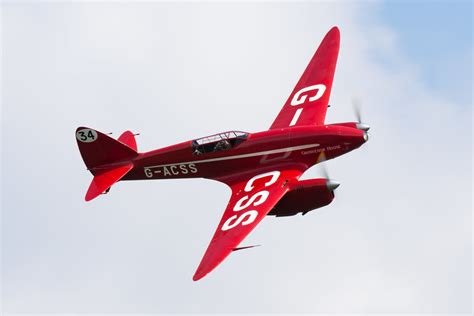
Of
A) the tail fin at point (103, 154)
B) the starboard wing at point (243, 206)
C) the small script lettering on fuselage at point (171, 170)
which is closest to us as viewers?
the starboard wing at point (243, 206)

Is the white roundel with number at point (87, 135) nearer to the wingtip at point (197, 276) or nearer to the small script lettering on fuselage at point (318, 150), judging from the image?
the small script lettering on fuselage at point (318, 150)

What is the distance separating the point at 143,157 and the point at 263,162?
4.49m

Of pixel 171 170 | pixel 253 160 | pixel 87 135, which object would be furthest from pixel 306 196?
pixel 87 135

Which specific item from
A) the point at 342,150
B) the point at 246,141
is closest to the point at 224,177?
the point at 246,141

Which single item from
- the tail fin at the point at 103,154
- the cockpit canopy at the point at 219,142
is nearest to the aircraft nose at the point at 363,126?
the cockpit canopy at the point at 219,142

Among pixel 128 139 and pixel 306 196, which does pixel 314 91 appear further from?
pixel 128 139

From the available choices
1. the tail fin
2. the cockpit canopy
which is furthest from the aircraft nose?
the tail fin

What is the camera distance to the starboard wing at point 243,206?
32031mm

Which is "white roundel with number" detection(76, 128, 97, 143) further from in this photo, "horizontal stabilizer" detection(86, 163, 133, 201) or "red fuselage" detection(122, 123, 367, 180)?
"red fuselage" detection(122, 123, 367, 180)

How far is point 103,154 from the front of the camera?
38.2 m

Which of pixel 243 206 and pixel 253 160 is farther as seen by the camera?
pixel 253 160

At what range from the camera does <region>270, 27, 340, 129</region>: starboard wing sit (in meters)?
38.4

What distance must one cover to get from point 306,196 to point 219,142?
4159mm

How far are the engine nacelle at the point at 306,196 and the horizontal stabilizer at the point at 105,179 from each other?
6137 millimetres
